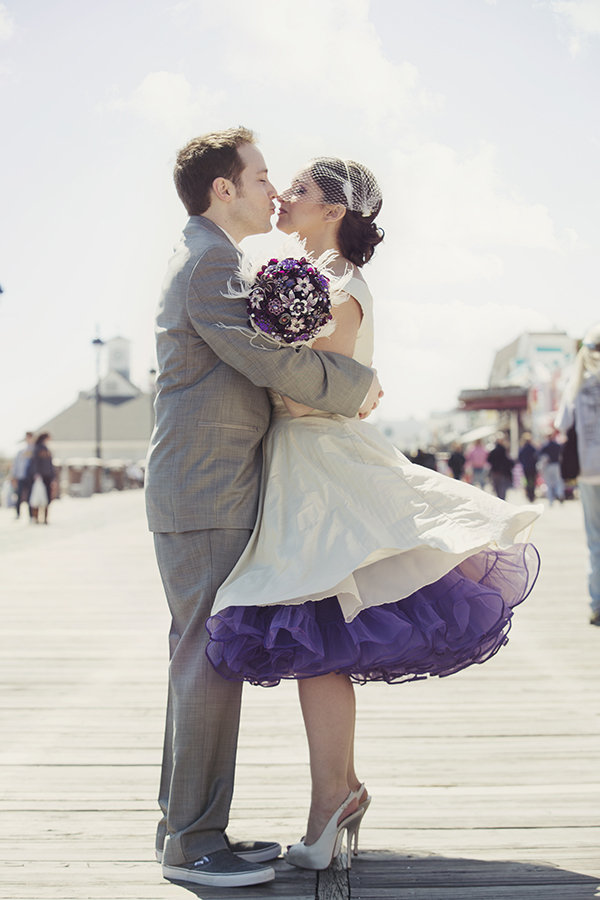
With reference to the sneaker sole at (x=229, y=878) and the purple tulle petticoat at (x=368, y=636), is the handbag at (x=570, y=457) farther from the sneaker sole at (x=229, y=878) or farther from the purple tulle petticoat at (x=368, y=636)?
the sneaker sole at (x=229, y=878)

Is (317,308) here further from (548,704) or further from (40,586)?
(40,586)

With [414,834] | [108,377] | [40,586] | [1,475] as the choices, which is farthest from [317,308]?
[108,377]

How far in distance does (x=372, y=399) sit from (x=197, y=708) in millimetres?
995

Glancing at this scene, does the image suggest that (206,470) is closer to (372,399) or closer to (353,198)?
(372,399)

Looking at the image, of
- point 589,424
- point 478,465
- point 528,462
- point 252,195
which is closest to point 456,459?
point 478,465

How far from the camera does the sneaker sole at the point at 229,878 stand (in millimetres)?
2553

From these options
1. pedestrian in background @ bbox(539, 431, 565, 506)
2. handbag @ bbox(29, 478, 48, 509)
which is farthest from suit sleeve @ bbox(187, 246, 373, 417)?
pedestrian in background @ bbox(539, 431, 565, 506)

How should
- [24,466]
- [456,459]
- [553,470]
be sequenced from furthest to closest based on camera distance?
[456,459] → [553,470] → [24,466]

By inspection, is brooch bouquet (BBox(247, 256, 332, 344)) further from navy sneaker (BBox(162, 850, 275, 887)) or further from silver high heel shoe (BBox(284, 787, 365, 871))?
navy sneaker (BBox(162, 850, 275, 887))

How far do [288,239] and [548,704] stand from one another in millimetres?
2804

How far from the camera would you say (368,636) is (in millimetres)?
2521

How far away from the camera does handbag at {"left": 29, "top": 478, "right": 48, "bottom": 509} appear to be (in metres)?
19.7

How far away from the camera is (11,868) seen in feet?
8.78

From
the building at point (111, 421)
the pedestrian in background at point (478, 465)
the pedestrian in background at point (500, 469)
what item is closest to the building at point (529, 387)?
the pedestrian in background at point (478, 465)
